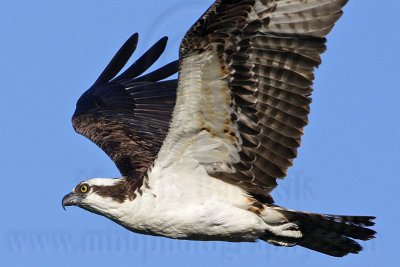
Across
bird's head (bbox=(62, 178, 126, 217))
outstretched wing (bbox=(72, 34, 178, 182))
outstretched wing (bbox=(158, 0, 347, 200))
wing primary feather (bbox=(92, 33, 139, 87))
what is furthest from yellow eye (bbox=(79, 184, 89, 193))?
wing primary feather (bbox=(92, 33, 139, 87))

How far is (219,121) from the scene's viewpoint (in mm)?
9961

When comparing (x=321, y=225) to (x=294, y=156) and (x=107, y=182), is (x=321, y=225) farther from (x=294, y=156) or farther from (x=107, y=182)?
(x=107, y=182)

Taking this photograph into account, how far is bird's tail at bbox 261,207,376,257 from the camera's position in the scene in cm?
1044

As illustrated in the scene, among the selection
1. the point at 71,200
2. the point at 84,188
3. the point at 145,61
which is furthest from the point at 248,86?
the point at 145,61

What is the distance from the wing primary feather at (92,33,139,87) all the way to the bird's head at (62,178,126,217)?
400 cm

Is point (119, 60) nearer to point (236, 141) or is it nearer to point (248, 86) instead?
point (236, 141)

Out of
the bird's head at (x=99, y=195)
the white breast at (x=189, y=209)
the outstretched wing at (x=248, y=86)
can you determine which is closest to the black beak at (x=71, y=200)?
the bird's head at (x=99, y=195)

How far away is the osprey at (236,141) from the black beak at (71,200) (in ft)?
0.04

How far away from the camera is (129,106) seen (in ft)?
47.2

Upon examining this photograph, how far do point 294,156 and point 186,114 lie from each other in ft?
4.64

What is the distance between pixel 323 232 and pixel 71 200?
2785 millimetres

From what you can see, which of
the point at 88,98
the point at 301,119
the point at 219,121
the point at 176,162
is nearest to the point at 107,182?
the point at 176,162

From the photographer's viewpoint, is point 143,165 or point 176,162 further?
point 143,165

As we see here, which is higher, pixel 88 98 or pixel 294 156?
pixel 88 98
